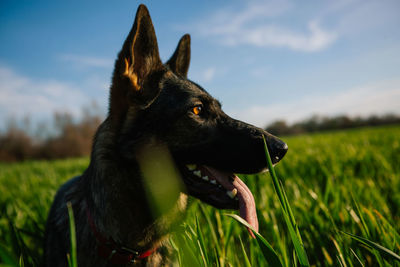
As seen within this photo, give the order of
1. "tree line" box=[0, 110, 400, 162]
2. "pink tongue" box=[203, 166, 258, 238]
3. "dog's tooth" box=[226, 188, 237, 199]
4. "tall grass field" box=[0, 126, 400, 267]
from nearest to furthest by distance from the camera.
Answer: "tall grass field" box=[0, 126, 400, 267] → "pink tongue" box=[203, 166, 258, 238] → "dog's tooth" box=[226, 188, 237, 199] → "tree line" box=[0, 110, 400, 162]

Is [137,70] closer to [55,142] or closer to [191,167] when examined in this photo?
[191,167]

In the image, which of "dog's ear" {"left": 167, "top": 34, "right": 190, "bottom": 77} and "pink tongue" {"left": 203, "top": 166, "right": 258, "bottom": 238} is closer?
"pink tongue" {"left": 203, "top": 166, "right": 258, "bottom": 238}

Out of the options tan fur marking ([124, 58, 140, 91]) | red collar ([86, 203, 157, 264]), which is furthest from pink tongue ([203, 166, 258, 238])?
tan fur marking ([124, 58, 140, 91])

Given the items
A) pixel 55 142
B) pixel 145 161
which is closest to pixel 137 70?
pixel 145 161

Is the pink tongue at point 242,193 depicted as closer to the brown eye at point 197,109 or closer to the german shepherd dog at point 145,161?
the german shepherd dog at point 145,161

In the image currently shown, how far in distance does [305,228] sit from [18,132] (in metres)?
52.2

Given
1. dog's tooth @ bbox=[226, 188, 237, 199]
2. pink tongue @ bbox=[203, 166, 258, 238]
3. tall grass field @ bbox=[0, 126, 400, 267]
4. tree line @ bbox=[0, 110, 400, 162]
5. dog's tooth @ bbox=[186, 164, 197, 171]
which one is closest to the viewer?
tall grass field @ bbox=[0, 126, 400, 267]

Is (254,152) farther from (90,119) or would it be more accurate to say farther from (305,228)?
(90,119)

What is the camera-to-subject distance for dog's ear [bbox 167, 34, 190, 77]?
262 cm

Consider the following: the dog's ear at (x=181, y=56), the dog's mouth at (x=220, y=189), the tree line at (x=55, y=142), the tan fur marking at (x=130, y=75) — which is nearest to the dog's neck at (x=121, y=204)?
the dog's mouth at (x=220, y=189)

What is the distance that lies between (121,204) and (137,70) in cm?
114

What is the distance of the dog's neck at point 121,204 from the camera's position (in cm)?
159

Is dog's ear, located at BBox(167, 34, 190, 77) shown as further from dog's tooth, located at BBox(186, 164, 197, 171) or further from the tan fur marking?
dog's tooth, located at BBox(186, 164, 197, 171)

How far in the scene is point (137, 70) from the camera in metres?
1.94
